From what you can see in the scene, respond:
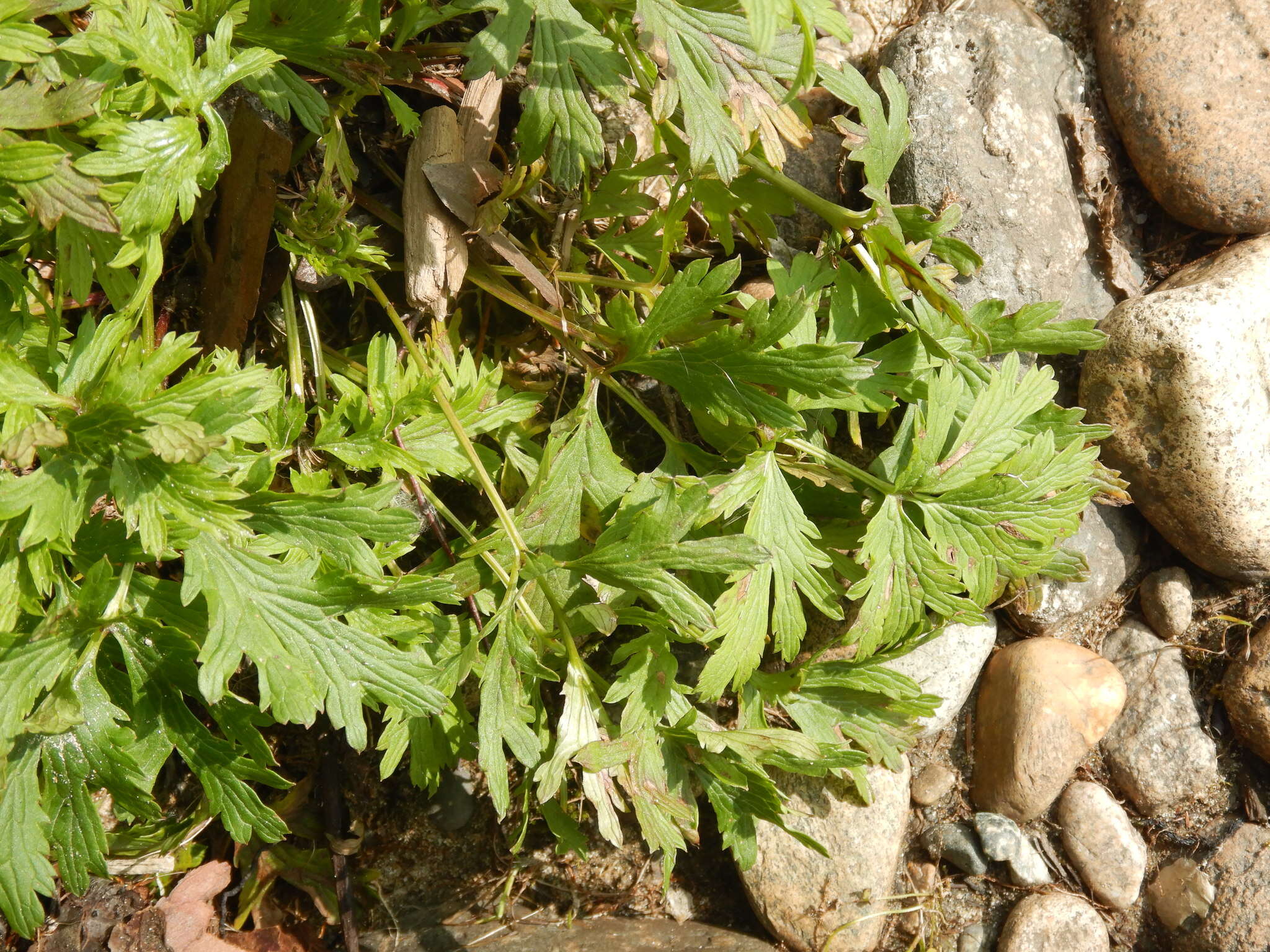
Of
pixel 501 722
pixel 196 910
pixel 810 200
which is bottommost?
pixel 196 910

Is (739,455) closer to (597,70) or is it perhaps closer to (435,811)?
(597,70)

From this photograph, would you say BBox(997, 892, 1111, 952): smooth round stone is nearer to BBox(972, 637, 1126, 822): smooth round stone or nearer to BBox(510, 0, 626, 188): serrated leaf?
BBox(972, 637, 1126, 822): smooth round stone

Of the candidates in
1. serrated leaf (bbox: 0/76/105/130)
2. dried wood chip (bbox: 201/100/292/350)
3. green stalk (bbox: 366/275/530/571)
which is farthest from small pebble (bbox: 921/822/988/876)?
serrated leaf (bbox: 0/76/105/130)

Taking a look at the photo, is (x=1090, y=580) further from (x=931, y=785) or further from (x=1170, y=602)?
(x=931, y=785)

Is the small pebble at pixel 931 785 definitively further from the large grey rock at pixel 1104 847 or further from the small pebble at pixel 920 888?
the large grey rock at pixel 1104 847

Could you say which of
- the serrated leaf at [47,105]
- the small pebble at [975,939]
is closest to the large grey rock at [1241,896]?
the small pebble at [975,939]

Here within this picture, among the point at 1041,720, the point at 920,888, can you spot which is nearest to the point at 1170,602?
the point at 1041,720

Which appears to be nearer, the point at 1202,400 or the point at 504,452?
the point at 504,452

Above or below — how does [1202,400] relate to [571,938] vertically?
above
